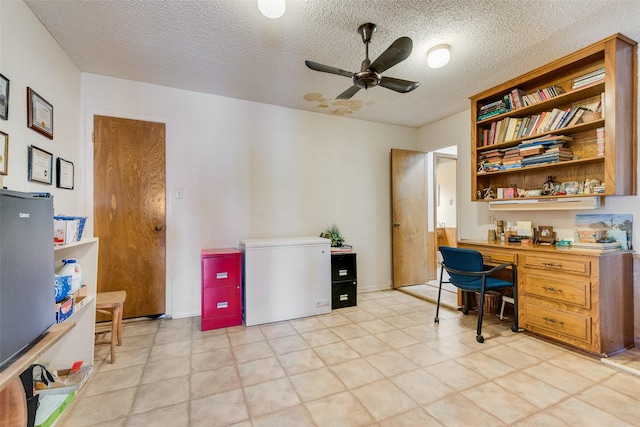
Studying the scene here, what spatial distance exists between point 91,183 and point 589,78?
180 inches

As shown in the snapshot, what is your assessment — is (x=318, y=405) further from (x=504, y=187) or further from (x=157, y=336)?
(x=504, y=187)

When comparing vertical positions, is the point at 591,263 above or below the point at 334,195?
below

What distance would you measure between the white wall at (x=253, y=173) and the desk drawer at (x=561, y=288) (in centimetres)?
197

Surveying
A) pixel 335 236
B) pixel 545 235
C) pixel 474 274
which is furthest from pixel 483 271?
pixel 335 236

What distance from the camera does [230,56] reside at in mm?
2430

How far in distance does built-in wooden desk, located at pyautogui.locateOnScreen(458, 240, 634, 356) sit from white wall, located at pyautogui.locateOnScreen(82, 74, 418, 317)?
1971mm

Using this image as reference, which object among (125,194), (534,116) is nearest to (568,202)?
(534,116)

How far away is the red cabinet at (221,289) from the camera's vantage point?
2758 millimetres

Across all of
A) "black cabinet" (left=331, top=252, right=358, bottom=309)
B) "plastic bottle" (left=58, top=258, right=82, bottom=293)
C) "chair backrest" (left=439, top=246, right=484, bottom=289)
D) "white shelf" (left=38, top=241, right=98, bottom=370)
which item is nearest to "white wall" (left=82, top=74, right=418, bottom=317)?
"black cabinet" (left=331, top=252, right=358, bottom=309)

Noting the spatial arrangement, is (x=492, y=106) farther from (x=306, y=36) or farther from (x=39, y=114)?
(x=39, y=114)

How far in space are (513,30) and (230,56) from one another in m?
2.24

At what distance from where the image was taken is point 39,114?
197 centimetres

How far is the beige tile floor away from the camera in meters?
1.55

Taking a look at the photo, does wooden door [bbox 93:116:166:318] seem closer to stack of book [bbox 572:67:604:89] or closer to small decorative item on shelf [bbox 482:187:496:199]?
small decorative item on shelf [bbox 482:187:496:199]
